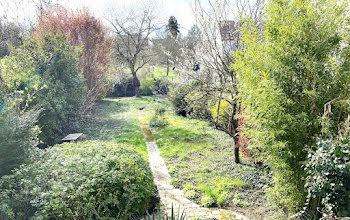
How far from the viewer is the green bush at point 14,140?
360 centimetres

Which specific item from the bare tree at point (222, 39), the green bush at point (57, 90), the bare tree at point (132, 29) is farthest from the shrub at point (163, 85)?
the bare tree at point (222, 39)

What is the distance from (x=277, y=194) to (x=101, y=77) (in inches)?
437

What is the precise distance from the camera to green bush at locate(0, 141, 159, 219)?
297 centimetres

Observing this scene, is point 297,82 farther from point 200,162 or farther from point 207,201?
point 200,162

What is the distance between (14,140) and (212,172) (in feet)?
13.4

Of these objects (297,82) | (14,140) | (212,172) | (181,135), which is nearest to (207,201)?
(212,172)

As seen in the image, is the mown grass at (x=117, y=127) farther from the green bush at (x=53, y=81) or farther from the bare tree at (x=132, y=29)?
the bare tree at (x=132, y=29)

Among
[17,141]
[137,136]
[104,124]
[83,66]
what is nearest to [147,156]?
[137,136]

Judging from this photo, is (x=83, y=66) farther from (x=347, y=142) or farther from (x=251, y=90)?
(x=347, y=142)

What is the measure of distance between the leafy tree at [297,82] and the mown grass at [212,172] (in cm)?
104

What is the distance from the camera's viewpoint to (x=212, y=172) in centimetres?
582

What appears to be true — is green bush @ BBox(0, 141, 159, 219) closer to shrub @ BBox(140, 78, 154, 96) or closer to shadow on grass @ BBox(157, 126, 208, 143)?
shadow on grass @ BBox(157, 126, 208, 143)

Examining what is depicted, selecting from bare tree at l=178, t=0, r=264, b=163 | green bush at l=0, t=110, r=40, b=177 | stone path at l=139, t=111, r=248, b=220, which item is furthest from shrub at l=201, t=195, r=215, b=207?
green bush at l=0, t=110, r=40, b=177

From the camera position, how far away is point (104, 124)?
10.8 metres
